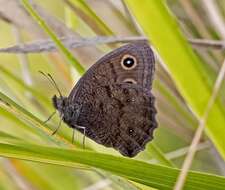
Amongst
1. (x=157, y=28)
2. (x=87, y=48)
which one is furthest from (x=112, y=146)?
(x=157, y=28)

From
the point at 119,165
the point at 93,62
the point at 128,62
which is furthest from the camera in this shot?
the point at 93,62

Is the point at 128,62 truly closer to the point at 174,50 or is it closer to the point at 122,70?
the point at 122,70

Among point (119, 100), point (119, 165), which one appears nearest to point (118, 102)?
point (119, 100)

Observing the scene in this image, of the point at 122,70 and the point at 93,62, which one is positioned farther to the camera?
the point at 93,62

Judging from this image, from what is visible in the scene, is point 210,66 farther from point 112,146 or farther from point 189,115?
point 112,146

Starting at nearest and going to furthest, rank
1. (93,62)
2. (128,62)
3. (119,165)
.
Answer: (119,165)
(128,62)
(93,62)

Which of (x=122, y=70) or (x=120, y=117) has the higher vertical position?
(x=122, y=70)
